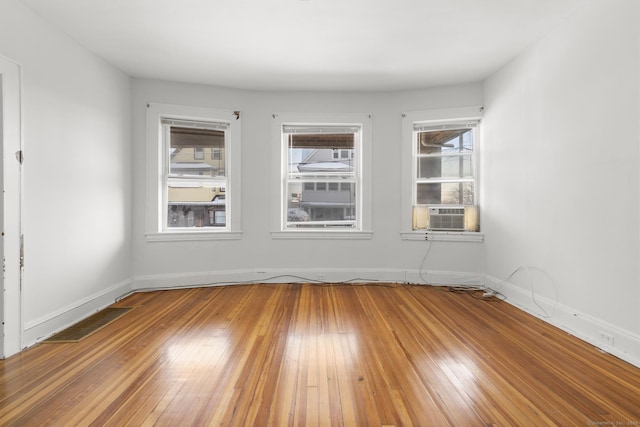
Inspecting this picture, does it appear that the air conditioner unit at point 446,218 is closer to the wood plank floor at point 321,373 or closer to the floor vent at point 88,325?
the wood plank floor at point 321,373

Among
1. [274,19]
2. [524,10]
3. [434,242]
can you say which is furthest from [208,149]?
[524,10]

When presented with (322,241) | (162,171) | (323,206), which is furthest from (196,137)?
(322,241)

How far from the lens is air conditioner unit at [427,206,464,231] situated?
12.8 ft

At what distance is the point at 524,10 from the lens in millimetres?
2404

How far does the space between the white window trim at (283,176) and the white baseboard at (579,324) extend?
180cm

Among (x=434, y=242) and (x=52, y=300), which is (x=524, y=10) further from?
(x=52, y=300)

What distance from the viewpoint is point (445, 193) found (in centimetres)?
399

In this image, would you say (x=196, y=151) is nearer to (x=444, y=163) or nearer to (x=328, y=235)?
(x=328, y=235)

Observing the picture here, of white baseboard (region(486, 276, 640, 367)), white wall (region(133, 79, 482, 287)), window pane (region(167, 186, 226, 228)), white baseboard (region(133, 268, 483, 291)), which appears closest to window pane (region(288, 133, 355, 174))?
white wall (region(133, 79, 482, 287))

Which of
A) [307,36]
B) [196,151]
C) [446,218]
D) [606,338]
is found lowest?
[606,338]

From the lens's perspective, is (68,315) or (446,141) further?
(446,141)

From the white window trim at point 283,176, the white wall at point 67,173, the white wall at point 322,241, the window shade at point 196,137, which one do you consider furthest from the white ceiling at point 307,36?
the window shade at point 196,137

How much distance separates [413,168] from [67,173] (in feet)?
12.5

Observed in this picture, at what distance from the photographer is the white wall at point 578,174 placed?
205 centimetres
